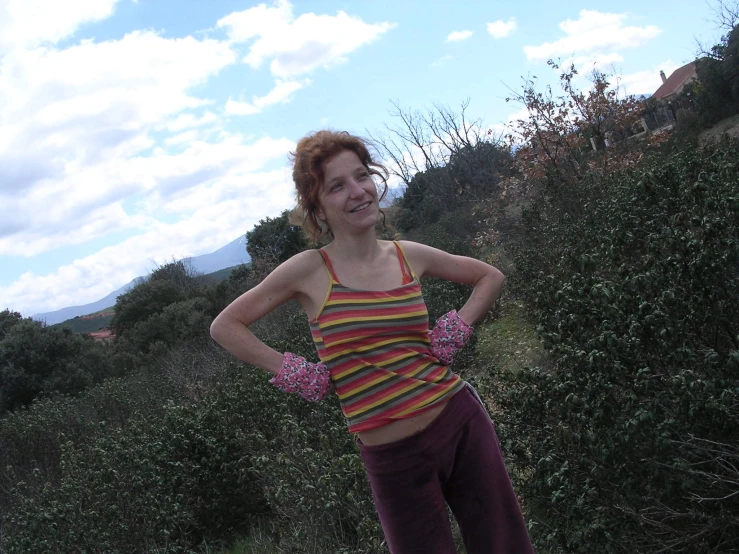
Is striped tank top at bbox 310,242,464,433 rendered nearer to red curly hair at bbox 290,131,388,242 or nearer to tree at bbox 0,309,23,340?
red curly hair at bbox 290,131,388,242

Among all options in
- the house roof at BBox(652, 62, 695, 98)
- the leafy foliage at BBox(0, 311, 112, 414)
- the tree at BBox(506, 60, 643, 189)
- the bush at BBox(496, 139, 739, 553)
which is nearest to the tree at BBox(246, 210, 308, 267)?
the leafy foliage at BBox(0, 311, 112, 414)

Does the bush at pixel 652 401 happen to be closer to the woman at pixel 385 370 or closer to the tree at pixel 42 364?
the woman at pixel 385 370

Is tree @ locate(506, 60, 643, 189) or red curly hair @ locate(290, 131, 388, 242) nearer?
red curly hair @ locate(290, 131, 388, 242)

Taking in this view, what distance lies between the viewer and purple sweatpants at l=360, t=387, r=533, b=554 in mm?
1788

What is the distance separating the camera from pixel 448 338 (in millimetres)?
1995

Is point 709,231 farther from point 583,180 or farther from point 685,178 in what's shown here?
point 583,180

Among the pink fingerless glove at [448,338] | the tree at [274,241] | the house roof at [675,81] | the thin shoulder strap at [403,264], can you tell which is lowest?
the pink fingerless glove at [448,338]

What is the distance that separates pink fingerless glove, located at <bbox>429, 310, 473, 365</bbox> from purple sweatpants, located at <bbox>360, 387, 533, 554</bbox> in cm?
15

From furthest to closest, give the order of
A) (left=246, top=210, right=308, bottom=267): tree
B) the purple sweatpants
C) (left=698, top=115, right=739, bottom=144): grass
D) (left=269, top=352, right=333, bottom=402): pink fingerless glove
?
(left=246, top=210, right=308, bottom=267): tree
(left=698, top=115, right=739, bottom=144): grass
(left=269, top=352, right=333, bottom=402): pink fingerless glove
the purple sweatpants

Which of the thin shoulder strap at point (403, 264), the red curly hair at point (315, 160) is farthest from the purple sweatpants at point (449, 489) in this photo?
the red curly hair at point (315, 160)

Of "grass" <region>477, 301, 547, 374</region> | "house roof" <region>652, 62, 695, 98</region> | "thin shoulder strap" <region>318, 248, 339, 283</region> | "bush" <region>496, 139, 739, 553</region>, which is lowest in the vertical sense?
"grass" <region>477, 301, 547, 374</region>

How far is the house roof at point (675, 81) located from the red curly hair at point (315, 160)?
48.0 m

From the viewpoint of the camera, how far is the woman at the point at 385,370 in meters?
1.80

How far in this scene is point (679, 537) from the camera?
2354mm
